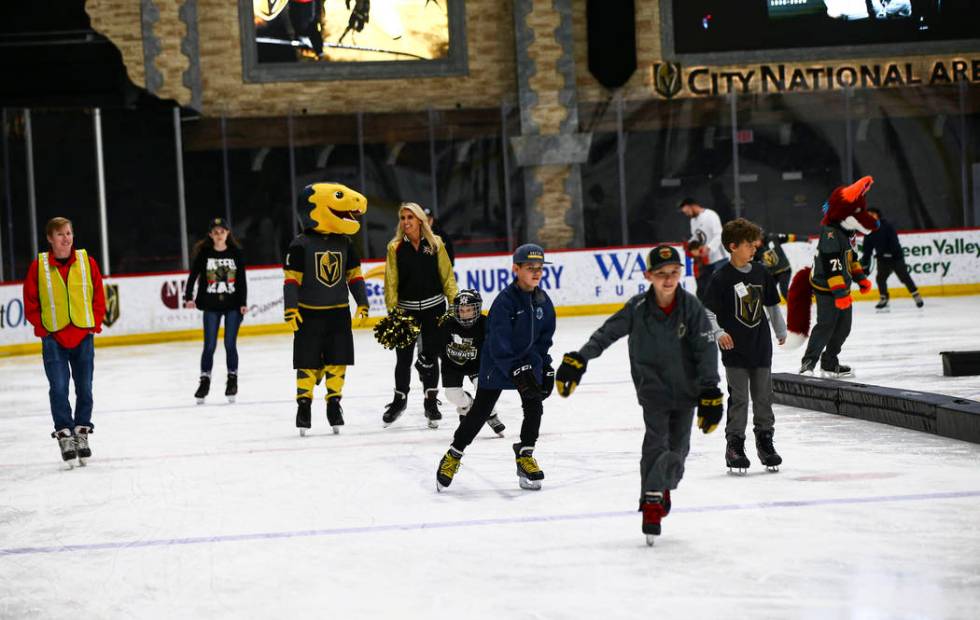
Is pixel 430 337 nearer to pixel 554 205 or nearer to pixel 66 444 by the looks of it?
pixel 66 444

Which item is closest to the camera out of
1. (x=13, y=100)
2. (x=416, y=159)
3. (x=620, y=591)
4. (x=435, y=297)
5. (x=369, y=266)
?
(x=620, y=591)

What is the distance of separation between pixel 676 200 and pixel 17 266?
38.7 feet

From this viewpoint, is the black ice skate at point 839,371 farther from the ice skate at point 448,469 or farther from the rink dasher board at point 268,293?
the rink dasher board at point 268,293

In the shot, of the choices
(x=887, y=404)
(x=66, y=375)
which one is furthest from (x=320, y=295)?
(x=887, y=404)

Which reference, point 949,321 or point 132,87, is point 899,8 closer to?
point 949,321

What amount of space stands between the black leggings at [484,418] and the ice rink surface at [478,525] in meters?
0.23

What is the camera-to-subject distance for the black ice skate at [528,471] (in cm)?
654

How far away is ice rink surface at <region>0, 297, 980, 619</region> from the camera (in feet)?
14.7

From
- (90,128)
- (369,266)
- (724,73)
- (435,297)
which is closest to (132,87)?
(90,128)

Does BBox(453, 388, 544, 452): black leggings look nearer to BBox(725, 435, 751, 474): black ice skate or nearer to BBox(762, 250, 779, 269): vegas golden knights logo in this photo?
BBox(725, 435, 751, 474): black ice skate

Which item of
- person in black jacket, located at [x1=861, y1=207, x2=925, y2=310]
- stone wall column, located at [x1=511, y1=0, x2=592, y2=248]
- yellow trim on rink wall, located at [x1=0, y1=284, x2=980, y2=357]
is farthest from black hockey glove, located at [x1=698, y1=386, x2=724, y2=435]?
stone wall column, located at [x1=511, y1=0, x2=592, y2=248]

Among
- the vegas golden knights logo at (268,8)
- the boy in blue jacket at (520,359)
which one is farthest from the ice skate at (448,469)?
the vegas golden knights logo at (268,8)

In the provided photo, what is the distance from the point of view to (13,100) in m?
23.9

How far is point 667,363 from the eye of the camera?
5.38 m
